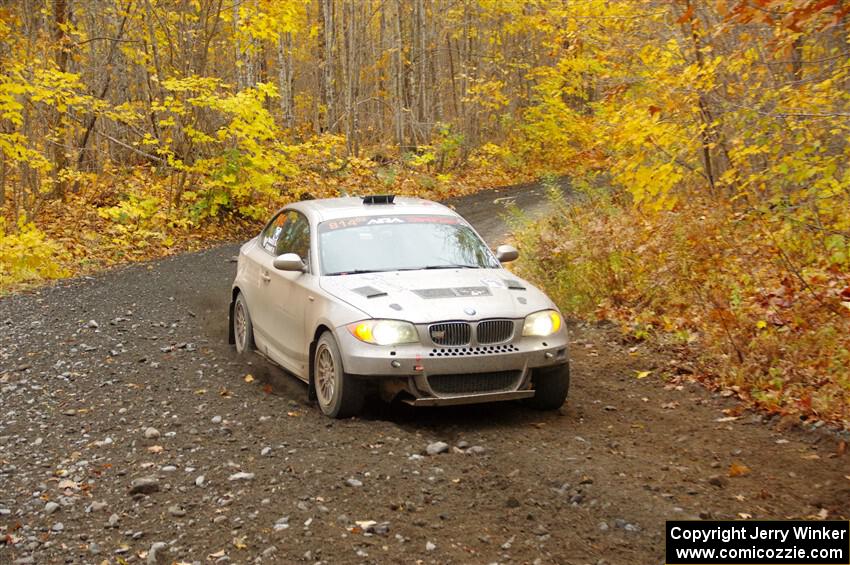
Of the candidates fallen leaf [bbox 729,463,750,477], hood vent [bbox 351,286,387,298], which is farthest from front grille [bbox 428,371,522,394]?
fallen leaf [bbox 729,463,750,477]

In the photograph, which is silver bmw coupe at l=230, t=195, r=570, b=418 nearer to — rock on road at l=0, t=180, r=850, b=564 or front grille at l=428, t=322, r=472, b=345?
front grille at l=428, t=322, r=472, b=345

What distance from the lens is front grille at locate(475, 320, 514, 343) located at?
690 cm

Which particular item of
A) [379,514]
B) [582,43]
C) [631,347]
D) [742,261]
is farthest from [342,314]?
[582,43]

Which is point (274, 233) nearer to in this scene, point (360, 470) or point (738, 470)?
point (360, 470)

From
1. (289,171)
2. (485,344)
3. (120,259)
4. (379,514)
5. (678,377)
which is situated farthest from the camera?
(289,171)

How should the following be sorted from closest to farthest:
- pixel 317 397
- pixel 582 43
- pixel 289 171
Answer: pixel 317 397 < pixel 582 43 < pixel 289 171

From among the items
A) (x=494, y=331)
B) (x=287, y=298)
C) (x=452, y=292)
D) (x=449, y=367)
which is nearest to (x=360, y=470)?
(x=449, y=367)

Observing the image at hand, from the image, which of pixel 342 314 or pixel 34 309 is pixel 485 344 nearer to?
pixel 342 314

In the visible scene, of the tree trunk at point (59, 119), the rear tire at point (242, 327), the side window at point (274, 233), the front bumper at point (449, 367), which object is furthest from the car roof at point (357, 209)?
the tree trunk at point (59, 119)

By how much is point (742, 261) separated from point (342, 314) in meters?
5.08

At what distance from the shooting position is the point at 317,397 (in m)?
7.49

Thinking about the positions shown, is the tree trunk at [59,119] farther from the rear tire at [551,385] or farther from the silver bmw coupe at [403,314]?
the rear tire at [551,385]

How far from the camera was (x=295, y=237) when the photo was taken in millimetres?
8805

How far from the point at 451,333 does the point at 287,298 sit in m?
2.08
